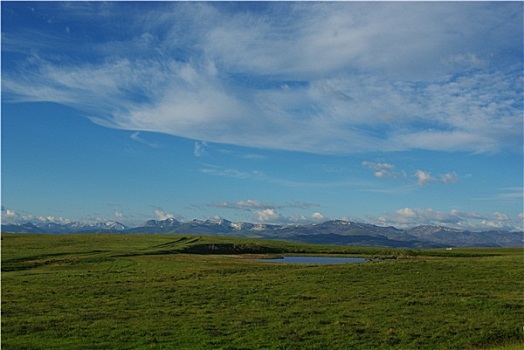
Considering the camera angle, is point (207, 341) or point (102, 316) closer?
point (207, 341)

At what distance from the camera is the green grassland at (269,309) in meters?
30.1

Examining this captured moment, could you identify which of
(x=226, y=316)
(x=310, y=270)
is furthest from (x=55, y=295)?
(x=310, y=270)

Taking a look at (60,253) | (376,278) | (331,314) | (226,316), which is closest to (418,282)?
(376,278)

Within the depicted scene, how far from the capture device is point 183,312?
39.0 m

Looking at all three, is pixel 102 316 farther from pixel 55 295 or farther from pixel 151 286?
pixel 151 286

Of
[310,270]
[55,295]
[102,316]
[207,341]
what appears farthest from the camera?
[310,270]

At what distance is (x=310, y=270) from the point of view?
70250mm

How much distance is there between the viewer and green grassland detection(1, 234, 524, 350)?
3008 centimetres

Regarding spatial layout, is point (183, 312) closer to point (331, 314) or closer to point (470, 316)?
point (331, 314)

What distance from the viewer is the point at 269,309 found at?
4066cm

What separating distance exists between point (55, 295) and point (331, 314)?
28966 mm

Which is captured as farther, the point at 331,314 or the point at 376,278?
the point at 376,278

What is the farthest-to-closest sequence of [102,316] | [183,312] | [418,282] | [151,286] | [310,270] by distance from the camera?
[310,270], [418,282], [151,286], [183,312], [102,316]

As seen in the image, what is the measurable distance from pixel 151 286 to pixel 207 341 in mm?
26455
